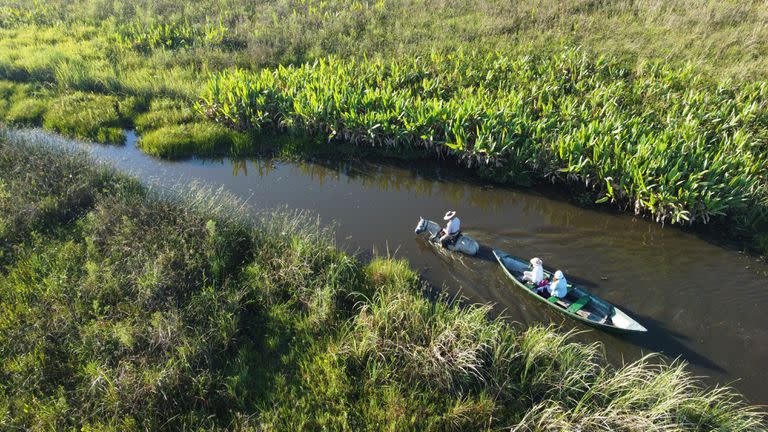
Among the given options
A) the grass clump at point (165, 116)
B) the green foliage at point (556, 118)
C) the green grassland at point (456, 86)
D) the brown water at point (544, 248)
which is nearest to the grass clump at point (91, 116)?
the green grassland at point (456, 86)

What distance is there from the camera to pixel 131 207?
7637 millimetres

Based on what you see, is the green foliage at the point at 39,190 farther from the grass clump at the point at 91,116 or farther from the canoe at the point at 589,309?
the canoe at the point at 589,309

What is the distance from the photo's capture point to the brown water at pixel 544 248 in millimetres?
6344

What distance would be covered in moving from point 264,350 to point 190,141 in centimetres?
728

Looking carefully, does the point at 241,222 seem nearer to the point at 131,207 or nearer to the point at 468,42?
the point at 131,207

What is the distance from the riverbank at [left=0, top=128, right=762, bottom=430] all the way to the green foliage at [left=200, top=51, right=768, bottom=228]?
3.96 meters

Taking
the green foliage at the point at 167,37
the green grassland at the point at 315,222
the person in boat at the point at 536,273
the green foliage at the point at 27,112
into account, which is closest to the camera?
the green grassland at the point at 315,222

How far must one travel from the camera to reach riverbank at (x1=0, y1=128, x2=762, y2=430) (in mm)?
4812

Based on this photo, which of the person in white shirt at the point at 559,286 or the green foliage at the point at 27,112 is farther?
the green foliage at the point at 27,112

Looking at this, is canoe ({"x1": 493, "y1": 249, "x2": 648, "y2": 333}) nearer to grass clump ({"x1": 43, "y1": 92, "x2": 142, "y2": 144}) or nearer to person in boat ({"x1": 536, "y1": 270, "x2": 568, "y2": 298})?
person in boat ({"x1": 536, "y1": 270, "x2": 568, "y2": 298})

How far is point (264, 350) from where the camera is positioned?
227 inches

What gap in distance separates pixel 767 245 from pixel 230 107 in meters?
11.9

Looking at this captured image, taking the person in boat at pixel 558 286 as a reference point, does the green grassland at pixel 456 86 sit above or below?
above

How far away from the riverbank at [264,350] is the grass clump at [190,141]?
393 centimetres
